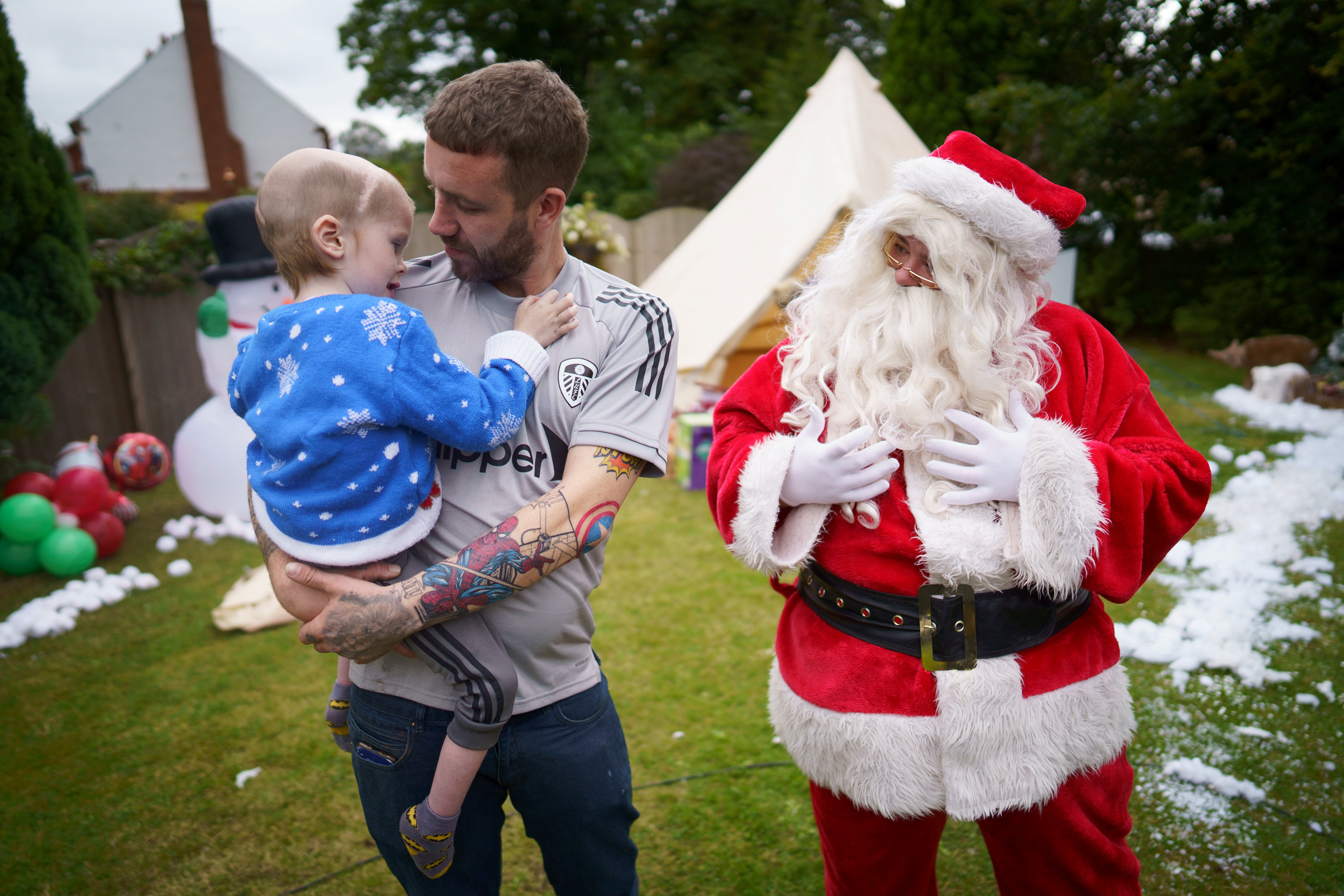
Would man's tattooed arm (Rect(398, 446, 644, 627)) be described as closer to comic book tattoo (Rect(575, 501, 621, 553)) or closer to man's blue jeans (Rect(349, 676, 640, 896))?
comic book tattoo (Rect(575, 501, 621, 553))

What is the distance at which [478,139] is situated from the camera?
1252mm

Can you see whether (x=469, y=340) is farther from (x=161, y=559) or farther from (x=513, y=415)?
(x=161, y=559)

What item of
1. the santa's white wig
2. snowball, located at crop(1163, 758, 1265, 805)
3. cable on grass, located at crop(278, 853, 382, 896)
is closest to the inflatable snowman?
cable on grass, located at crop(278, 853, 382, 896)

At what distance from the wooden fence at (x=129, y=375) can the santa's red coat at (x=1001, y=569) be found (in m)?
6.64

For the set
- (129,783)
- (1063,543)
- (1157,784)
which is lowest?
(129,783)

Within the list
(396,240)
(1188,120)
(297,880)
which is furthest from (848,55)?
(297,880)

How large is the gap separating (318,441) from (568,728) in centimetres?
68

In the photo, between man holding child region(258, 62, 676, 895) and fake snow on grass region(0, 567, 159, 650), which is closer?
man holding child region(258, 62, 676, 895)

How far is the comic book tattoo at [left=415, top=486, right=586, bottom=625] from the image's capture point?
1.26 meters

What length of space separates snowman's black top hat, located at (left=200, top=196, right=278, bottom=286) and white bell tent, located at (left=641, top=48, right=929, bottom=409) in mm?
2501

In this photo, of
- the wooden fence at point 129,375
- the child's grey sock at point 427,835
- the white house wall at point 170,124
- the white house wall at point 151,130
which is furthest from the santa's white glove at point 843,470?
the white house wall at point 151,130

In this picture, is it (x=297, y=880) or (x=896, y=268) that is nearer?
(x=896, y=268)

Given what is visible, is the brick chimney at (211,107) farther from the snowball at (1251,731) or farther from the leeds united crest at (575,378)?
the snowball at (1251,731)

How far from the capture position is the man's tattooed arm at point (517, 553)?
1263 mm
